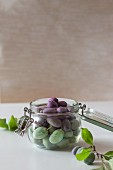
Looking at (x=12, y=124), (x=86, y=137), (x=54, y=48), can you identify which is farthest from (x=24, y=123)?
(x=54, y=48)

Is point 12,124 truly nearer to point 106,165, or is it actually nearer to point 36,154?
point 36,154

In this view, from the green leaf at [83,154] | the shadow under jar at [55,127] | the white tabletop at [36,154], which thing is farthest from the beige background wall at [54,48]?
the green leaf at [83,154]

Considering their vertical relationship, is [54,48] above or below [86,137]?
above

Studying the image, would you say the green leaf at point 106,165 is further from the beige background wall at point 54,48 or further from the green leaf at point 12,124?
the beige background wall at point 54,48

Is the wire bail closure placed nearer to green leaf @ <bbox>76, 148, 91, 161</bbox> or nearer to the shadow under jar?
the shadow under jar

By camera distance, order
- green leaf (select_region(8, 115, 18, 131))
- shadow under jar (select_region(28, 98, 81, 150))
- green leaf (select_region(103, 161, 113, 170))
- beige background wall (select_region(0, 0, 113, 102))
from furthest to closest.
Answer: beige background wall (select_region(0, 0, 113, 102)) → green leaf (select_region(8, 115, 18, 131)) → shadow under jar (select_region(28, 98, 81, 150)) → green leaf (select_region(103, 161, 113, 170))

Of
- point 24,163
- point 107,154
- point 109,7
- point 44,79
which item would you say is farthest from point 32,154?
point 109,7

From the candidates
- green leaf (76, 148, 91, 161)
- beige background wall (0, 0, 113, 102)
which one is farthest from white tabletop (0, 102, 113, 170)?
beige background wall (0, 0, 113, 102)

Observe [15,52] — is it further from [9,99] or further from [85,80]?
[85,80]
